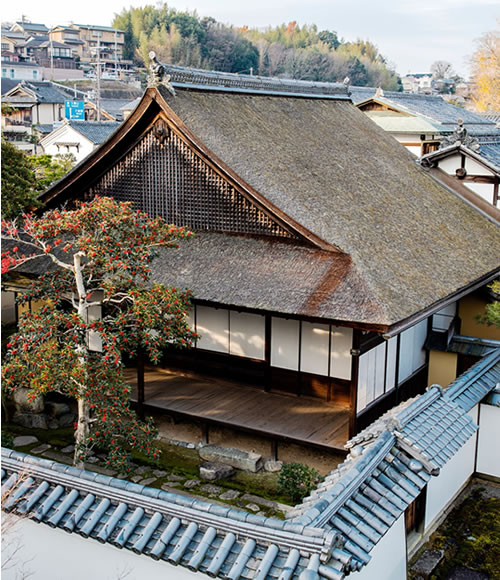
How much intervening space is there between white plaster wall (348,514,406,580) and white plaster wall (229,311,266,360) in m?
4.86

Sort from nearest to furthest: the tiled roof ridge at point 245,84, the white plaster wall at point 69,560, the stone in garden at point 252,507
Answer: the white plaster wall at point 69,560 < the stone in garden at point 252,507 < the tiled roof ridge at point 245,84

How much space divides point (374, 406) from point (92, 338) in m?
5.71

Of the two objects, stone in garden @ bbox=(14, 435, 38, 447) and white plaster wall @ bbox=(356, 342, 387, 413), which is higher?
white plaster wall @ bbox=(356, 342, 387, 413)

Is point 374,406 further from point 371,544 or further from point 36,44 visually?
point 36,44

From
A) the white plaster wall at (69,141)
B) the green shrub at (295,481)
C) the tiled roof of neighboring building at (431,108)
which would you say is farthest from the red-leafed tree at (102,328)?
the white plaster wall at (69,141)

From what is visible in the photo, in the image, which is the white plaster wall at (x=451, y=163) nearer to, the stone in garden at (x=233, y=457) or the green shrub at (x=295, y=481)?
the stone in garden at (x=233, y=457)

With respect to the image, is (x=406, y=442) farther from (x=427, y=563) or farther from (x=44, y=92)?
(x=44, y=92)

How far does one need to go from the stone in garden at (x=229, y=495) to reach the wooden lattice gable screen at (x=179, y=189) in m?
4.17

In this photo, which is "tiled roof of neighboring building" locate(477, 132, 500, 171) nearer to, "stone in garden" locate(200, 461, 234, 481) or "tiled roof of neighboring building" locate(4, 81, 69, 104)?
"stone in garden" locate(200, 461, 234, 481)

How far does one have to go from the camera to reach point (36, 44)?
93812mm

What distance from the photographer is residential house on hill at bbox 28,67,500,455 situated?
10.6 metres

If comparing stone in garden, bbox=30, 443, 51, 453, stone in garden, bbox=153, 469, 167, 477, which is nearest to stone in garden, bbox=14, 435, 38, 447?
stone in garden, bbox=30, 443, 51, 453

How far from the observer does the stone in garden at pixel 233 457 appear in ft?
37.1

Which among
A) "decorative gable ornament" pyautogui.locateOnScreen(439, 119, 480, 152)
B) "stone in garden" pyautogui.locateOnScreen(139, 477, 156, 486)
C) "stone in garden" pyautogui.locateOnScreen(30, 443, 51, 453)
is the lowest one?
"stone in garden" pyautogui.locateOnScreen(139, 477, 156, 486)
